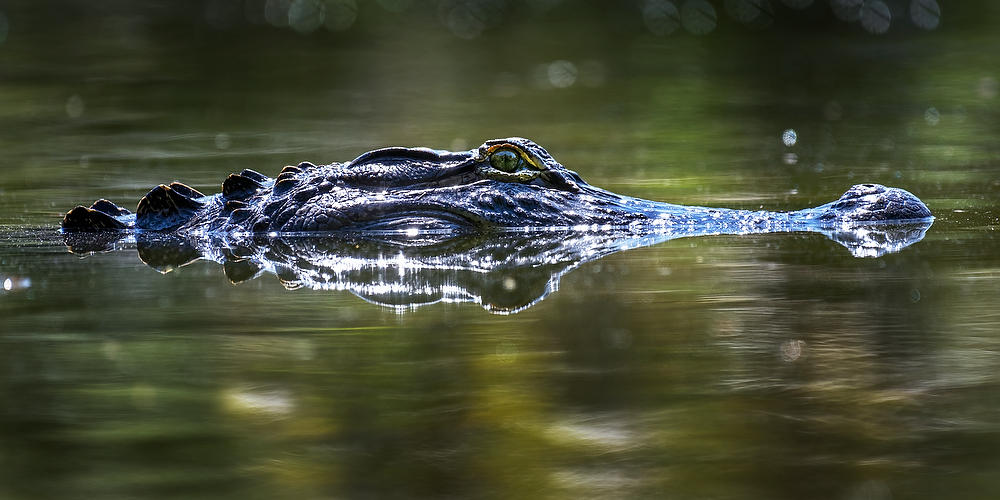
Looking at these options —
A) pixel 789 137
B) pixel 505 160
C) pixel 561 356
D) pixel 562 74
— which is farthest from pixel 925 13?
pixel 561 356

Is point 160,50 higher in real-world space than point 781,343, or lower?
higher

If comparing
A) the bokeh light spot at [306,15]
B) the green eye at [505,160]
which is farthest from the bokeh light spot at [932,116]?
the bokeh light spot at [306,15]

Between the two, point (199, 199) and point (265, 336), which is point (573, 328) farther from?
point (199, 199)

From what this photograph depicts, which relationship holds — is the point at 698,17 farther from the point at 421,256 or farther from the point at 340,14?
the point at 421,256

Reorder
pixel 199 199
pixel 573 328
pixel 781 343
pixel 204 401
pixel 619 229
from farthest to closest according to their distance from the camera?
pixel 199 199
pixel 619 229
pixel 573 328
pixel 781 343
pixel 204 401

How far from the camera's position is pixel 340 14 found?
2747 centimetres

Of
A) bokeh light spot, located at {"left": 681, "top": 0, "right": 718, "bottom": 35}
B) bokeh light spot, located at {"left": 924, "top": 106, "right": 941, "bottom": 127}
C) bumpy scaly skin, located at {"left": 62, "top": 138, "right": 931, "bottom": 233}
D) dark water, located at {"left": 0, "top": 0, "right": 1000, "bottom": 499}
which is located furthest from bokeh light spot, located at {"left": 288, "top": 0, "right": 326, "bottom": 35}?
bumpy scaly skin, located at {"left": 62, "top": 138, "right": 931, "bottom": 233}

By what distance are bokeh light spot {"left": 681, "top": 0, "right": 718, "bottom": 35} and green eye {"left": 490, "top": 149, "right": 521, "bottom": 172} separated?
16173 mm

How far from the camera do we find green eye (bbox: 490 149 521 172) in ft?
28.5

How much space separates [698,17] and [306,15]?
7.91 meters

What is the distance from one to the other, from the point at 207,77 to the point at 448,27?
6.97 metres

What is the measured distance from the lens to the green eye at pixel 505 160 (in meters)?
8.67

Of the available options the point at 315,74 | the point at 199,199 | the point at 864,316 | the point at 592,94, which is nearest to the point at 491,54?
the point at 315,74

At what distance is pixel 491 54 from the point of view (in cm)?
2298
